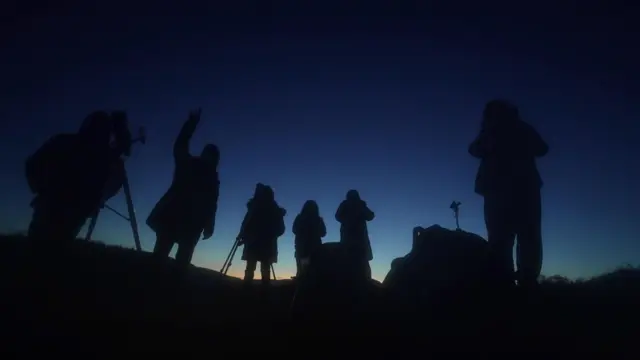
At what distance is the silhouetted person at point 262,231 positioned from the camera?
11.4 metres

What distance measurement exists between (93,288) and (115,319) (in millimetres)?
2351

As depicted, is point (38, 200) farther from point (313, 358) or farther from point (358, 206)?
point (358, 206)

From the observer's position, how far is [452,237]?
18.6 ft

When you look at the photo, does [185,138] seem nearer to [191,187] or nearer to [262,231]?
[191,187]

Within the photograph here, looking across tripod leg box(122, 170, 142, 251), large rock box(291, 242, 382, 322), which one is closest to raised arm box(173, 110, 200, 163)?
large rock box(291, 242, 382, 322)

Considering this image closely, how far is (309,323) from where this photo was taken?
194 inches

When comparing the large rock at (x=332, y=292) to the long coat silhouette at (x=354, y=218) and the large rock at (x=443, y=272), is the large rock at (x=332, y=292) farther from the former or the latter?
the long coat silhouette at (x=354, y=218)

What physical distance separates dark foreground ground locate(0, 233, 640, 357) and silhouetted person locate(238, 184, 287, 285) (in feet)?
16.0

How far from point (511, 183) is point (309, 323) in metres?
4.00

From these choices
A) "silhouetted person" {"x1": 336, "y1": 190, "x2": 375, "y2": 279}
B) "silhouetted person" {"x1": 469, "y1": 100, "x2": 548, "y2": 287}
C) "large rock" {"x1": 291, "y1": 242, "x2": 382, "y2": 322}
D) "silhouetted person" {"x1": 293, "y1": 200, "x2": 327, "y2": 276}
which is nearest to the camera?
"large rock" {"x1": 291, "y1": 242, "x2": 382, "y2": 322}

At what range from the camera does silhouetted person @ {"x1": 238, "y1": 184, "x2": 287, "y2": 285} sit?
11.4m

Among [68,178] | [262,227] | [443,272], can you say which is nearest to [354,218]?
[262,227]

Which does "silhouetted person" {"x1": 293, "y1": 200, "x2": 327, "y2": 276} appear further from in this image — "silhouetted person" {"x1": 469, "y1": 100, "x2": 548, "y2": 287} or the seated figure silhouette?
the seated figure silhouette

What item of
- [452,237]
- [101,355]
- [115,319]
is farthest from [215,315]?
[452,237]
